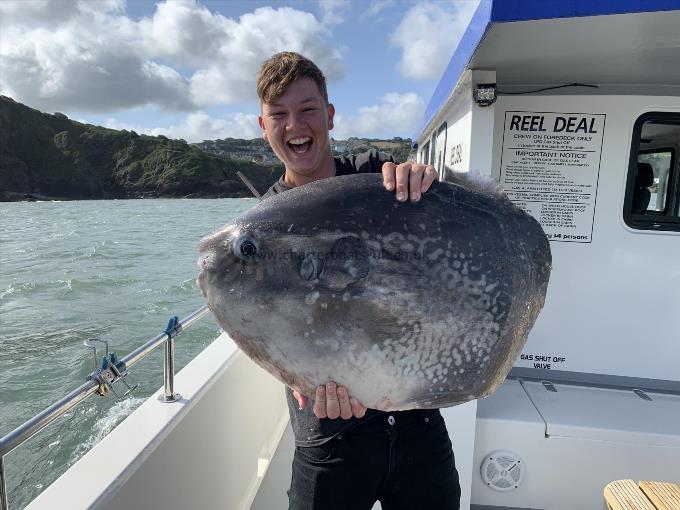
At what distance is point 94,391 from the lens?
176cm

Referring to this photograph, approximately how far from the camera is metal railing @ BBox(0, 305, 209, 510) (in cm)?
128

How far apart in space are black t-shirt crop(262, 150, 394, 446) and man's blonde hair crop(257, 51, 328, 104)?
298mm

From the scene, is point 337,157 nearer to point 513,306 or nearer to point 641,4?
point 513,306

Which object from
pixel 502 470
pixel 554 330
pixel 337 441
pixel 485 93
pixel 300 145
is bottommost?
pixel 502 470

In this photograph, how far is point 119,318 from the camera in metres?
11.1

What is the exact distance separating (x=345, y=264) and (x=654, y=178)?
341 centimetres

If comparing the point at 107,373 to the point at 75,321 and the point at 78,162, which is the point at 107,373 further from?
the point at 78,162

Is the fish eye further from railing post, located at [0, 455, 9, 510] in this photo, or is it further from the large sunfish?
railing post, located at [0, 455, 9, 510]

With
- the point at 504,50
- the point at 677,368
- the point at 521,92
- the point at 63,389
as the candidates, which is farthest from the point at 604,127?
the point at 63,389

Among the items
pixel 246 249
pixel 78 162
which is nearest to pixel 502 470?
pixel 246 249

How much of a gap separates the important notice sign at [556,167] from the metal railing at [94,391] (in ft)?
7.79

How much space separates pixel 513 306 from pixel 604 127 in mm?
2848

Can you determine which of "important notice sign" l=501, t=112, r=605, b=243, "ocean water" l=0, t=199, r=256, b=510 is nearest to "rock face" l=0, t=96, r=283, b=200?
"ocean water" l=0, t=199, r=256, b=510

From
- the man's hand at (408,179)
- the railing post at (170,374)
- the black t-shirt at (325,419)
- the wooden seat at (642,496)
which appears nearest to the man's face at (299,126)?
the black t-shirt at (325,419)
